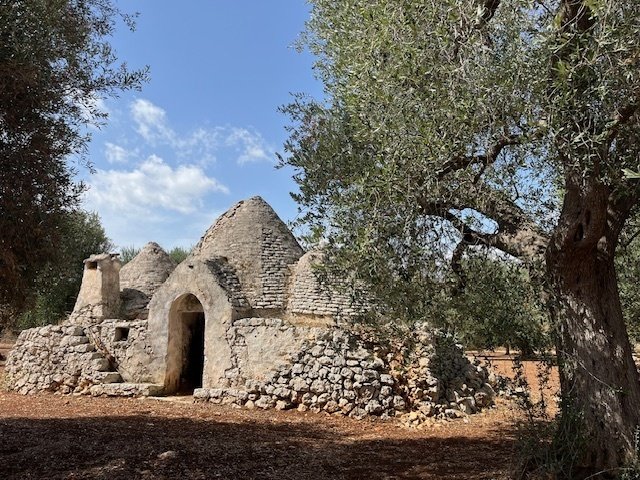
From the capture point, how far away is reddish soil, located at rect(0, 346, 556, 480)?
6.98 m

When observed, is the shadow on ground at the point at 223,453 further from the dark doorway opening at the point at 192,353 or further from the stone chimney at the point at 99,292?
the stone chimney at the point at 99,292

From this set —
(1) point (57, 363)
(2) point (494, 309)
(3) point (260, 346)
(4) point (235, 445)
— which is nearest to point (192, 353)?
(1) point (57, 363)

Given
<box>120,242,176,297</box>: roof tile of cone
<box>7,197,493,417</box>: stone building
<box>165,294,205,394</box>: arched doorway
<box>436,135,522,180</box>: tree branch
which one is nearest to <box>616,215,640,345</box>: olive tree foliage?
<box>7,197,493,417</box>: stone building

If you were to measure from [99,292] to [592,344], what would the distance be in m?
16.0

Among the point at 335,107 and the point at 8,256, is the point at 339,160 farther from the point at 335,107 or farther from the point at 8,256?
the point at 8,256

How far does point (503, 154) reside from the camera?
18.0ft

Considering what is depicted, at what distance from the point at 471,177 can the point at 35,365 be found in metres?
15.9

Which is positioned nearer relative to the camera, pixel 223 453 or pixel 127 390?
pixel 223 453

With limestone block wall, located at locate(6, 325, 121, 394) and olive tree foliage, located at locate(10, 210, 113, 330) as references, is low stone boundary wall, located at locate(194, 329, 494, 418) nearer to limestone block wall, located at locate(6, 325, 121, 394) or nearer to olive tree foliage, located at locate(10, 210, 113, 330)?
limestone block wall, located at locate(6, 325, 121, 394)

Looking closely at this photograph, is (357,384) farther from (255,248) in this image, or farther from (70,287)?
(70,287)

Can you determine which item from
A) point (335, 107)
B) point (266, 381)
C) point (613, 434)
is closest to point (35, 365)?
point (266, 381)

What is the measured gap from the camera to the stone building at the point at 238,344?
42.0 feet

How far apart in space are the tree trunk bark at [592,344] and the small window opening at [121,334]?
1427 centimetres

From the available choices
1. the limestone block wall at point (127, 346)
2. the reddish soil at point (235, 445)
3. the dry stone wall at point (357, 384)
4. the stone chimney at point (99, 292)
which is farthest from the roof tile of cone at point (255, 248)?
the reddish soil at point (235, 445)
